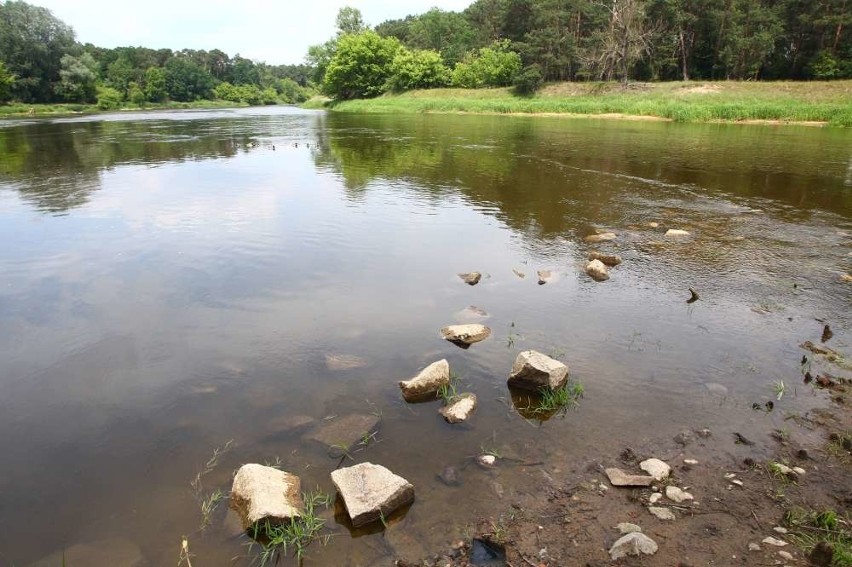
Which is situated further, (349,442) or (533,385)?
(533,385)

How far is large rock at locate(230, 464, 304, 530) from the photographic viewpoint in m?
4.27

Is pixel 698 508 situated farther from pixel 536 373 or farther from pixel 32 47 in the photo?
pixel 32 47

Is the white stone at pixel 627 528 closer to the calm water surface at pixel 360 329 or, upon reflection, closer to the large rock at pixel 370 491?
the calm water surface at pixel 360 329

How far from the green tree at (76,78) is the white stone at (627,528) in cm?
10591

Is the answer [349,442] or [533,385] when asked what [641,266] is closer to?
[533,385]

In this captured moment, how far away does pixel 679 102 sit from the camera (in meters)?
51.3

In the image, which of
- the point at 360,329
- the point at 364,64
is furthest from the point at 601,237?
the point at 364,64

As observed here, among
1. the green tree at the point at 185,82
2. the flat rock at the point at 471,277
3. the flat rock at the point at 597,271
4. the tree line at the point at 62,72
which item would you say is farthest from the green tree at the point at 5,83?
the flat rock at the point at 597,271

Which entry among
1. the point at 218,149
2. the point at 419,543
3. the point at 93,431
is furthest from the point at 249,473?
the point at 218,149

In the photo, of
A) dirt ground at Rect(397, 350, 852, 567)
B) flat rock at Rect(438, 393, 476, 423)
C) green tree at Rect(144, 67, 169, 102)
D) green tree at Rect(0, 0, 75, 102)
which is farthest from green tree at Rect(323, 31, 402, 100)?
dirt ground at Rect(397, 350, 852, 567)

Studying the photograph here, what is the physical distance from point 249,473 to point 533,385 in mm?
3208

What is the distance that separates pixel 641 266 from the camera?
10.3m

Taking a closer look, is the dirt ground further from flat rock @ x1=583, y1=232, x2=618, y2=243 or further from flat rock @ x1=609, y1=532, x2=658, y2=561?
flat rock @ x1=583, y1=232, x2=618, y2=243

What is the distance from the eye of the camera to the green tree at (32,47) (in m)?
82.1
